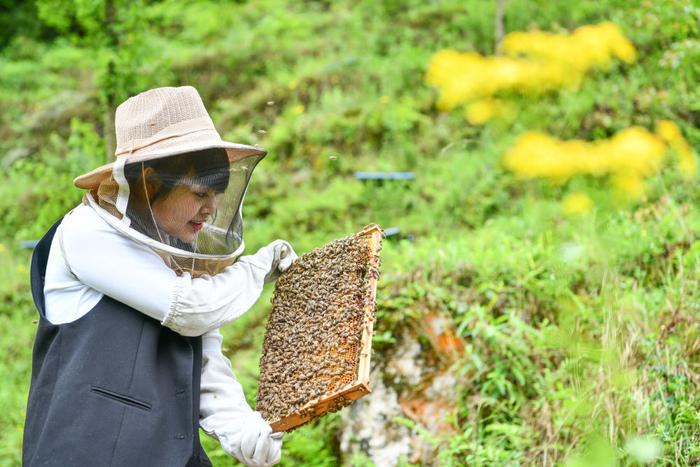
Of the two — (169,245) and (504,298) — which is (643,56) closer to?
(504,298)

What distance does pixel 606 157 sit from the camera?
432 cm

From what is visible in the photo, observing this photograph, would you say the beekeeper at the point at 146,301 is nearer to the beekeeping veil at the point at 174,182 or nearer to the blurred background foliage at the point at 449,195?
the beekeeping veil at the point at 174,182

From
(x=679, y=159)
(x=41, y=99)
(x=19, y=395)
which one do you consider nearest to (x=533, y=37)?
(x=679, y=159)

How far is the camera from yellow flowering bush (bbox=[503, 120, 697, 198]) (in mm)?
4293

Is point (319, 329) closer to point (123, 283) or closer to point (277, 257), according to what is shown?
point (277, 257)

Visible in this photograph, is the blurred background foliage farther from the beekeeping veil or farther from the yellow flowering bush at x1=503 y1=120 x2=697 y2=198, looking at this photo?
the beekeeping veil

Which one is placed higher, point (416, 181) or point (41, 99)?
point (416, 181)

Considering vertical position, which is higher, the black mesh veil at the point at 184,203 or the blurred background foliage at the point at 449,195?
the black mesh veil at the point at 184,203

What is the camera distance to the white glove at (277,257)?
2650mm

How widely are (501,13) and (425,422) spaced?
5275mm

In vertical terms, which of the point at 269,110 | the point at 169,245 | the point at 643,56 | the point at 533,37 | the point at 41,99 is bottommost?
the point at 41,99

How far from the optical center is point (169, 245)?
233cm

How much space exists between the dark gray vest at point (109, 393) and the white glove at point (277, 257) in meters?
0.46

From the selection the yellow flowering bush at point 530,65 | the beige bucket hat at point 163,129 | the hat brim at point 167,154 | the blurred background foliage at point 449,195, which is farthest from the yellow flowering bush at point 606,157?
the beige bucket hat at point 163,129
